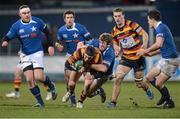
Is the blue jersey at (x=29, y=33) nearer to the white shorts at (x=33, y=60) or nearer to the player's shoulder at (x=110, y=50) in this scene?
the white shorts at (x=33, y=60)

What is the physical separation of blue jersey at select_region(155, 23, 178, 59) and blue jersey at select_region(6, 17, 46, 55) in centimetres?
271

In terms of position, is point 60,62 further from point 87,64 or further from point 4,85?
point 87,64

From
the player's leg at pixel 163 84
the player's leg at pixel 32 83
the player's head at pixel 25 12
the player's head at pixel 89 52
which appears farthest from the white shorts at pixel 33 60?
the player's leg at pixel 163 84

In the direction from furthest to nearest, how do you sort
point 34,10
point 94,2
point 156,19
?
point 94,2 → point 34,10 → point 156,19

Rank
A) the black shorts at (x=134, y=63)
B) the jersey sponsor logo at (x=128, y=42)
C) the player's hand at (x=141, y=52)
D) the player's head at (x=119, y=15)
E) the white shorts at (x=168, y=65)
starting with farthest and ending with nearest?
the black shorts at (x=134, y=63) < the jersey sponsor logo at (x=128, y=42) < the player's head at (x=119, y=15) < the white shorts at (x=168, y=65) < the player's hand at (x=141, y=52)

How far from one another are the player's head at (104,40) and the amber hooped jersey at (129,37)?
1.80 feet

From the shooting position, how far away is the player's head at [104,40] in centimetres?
1603

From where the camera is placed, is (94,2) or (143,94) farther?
(94,2)

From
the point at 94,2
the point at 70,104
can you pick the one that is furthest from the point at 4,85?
the point at 94,2

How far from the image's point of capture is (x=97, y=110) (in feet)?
50.5

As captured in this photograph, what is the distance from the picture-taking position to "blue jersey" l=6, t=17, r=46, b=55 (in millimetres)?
16703

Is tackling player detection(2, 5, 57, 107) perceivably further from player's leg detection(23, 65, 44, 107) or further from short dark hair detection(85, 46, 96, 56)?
short dark hair detection(85, 46, 96, 56)

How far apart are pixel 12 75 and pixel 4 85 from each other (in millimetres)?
2920

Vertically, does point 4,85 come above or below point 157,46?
below
